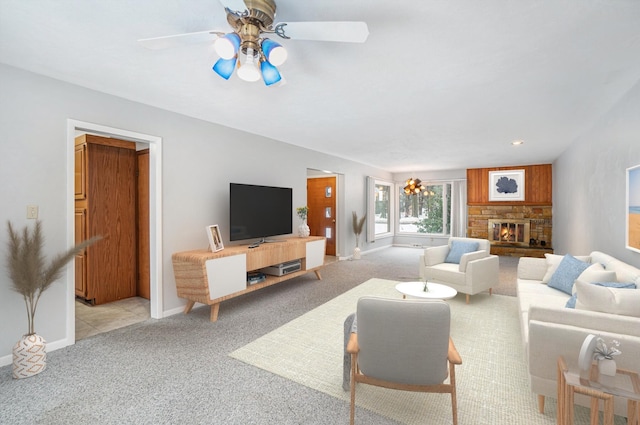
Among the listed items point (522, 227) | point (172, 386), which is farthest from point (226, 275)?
point (522, 227)

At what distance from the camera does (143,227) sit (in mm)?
4223

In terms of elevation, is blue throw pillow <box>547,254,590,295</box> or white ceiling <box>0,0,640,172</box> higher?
white ceiling <box>0,0,640,172</box>

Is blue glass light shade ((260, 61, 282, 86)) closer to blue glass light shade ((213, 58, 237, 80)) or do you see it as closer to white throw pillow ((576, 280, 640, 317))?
blue glass light shade ((213, 58, 237, 80))

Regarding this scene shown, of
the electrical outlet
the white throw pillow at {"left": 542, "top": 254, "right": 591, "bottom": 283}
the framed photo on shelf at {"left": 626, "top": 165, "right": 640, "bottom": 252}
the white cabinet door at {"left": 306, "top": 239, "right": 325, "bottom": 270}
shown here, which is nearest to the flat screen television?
the white cabinet door at {"left": 306, "top": 239, "right": 325, "bottom": 270}

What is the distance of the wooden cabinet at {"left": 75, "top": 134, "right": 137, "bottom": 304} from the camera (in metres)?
3.82

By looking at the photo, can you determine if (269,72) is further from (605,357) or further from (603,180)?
(603,180)

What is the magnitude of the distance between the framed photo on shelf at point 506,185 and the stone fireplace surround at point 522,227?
9.8 inches

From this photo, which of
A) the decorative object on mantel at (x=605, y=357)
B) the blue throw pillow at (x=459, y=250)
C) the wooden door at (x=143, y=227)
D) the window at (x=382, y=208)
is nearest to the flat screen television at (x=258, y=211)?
the wooden door at (x=143, y=227)

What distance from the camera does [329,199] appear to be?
7422 mm

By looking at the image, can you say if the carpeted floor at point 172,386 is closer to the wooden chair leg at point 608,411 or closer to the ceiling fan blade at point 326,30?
the wooden chair leg at point 608,411

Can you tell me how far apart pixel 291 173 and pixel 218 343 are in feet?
10.7

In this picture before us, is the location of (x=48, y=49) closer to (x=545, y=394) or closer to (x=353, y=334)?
(x=353, y=334)

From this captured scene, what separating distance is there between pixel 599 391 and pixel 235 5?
8.15 ft

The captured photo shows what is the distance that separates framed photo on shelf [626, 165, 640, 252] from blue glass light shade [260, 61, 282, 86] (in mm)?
3121
